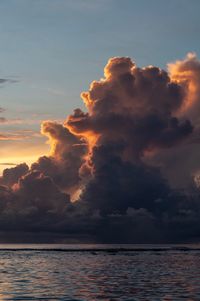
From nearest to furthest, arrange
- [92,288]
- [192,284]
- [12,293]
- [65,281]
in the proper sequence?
[12,293]
[92,288]
[192,284]
[65,281]

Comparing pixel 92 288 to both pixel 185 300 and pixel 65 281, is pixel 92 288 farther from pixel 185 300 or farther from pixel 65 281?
pixel 185 300

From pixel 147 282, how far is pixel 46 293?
67.6 feet

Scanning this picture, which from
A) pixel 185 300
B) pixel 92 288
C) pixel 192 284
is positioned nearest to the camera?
pixel 185 300

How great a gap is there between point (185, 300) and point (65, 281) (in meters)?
26.1

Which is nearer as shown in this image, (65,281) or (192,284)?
(192,284)

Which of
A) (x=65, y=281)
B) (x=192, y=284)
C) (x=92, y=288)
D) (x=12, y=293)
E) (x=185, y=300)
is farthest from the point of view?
(x=65, y=281)

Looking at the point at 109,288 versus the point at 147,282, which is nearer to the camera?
the point at 109,288

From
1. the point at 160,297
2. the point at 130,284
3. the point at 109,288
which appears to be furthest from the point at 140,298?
the point at 130,284

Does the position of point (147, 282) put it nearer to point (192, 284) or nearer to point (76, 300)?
point (192, 284)

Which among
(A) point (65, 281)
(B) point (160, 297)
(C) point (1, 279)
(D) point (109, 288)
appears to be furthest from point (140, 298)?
(C) point (1, 279)

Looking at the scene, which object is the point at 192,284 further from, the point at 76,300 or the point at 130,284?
the point at 76,300

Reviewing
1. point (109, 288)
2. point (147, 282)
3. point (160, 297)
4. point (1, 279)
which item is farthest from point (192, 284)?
point (1, 279)

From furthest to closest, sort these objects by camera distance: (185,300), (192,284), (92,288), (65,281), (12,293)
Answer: (65,281)
(192,284)
(92,288)
(12,293)
(185,300)

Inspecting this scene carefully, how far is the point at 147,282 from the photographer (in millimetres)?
74688
